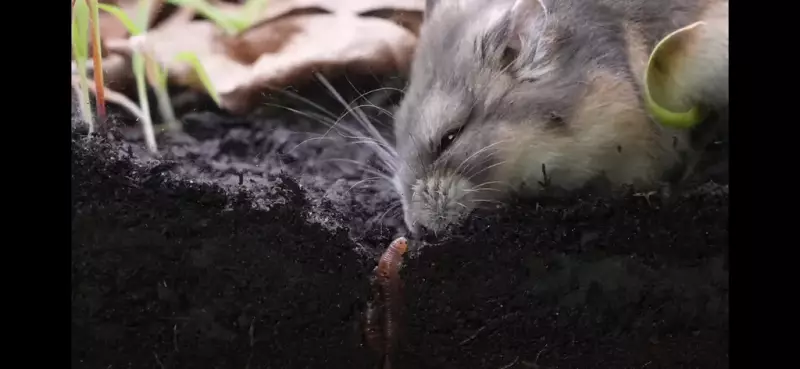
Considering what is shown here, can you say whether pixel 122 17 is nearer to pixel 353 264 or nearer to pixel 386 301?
pixel 353 264

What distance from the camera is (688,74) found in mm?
1764

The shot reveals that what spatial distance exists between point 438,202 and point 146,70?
98cm

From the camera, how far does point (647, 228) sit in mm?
1758

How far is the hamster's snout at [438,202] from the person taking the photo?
176 centimetres

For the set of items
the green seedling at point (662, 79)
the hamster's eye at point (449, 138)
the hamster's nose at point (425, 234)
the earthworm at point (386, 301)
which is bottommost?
the earthworm at point (386, 301)

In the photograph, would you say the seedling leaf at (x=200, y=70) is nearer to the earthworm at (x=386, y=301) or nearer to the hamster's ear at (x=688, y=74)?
the earthworm at (x=386, y=301)

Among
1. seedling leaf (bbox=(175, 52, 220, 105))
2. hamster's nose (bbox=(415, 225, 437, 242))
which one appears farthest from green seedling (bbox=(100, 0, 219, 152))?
hamster's nose (bbox=(415, 225, 437, 242))

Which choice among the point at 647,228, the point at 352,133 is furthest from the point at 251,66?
the point at 647,228

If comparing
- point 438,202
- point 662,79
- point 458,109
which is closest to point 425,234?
point 438,202

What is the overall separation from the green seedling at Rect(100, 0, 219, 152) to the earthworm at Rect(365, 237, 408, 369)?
0.76 meters

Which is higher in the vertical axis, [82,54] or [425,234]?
[82,54]

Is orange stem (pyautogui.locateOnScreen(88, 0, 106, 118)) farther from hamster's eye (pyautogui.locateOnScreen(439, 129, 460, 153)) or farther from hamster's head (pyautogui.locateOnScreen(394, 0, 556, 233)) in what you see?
hamster's eye (pyautogui.locateOnScreen(439, 129, 460, 153))

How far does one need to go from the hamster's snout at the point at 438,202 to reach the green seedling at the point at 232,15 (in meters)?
0.70

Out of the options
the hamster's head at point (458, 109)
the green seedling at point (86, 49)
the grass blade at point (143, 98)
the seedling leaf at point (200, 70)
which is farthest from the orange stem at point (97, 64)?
the hamster's head at point (458, 109)
